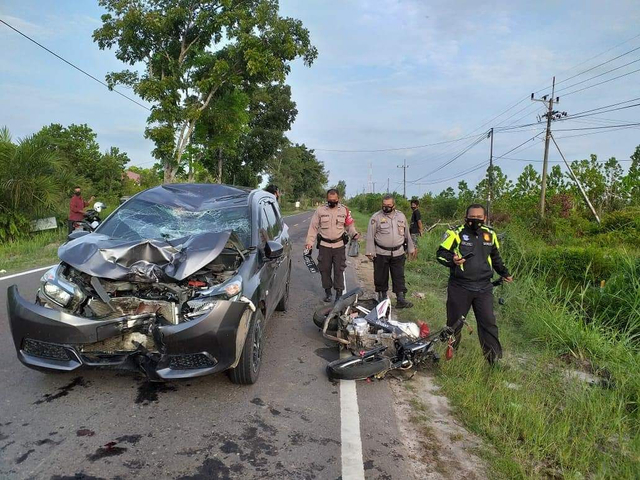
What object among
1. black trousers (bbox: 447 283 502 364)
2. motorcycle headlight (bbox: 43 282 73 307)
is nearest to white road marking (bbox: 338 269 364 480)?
black trousers (bbox: 447 283 502 364)

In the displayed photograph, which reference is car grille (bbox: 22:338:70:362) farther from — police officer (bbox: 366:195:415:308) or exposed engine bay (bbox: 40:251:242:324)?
police officer (bbox: 366:195:415:308)

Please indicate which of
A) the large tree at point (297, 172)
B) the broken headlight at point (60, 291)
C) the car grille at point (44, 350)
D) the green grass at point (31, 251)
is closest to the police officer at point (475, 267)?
the broken headlight at point (60, 291)

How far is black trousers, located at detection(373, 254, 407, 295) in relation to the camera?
22.1ft

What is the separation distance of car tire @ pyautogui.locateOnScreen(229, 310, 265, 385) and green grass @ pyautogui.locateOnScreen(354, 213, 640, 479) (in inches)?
66.6

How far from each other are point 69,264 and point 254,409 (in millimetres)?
1807

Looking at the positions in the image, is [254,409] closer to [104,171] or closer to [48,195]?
[48,195]

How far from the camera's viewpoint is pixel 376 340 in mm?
4508

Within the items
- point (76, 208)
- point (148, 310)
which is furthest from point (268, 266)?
point (76, 208)

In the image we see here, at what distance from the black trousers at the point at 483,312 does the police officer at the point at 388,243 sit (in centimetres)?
200

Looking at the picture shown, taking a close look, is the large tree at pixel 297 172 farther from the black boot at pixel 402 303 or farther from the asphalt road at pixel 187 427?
the asphalt road at pixel 187 427

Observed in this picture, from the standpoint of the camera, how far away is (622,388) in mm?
4156

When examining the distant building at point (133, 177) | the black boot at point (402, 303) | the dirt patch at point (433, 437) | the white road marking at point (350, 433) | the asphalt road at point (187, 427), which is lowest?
the dirt patch at point (433, 437)

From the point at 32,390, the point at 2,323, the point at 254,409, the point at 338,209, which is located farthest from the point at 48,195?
the point at 254,409

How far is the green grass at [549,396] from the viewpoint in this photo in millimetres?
2959
